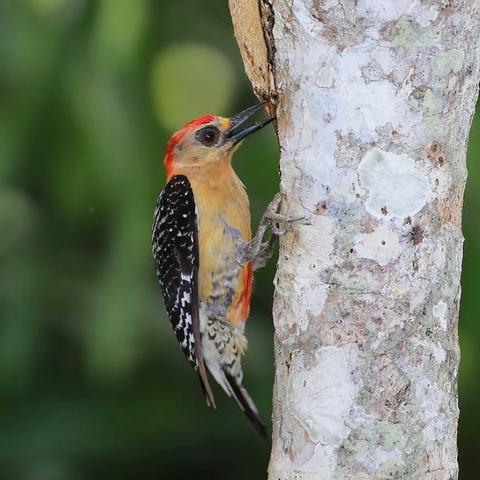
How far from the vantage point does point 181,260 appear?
436 cm

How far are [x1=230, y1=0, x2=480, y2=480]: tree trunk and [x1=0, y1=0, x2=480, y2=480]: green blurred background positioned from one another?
1.96 m

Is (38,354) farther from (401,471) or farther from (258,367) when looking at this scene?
(401,471)

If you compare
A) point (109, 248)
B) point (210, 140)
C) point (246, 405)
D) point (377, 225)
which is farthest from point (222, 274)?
point (377, 225)

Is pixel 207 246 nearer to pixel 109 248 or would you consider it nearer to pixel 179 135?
pixel 179 135

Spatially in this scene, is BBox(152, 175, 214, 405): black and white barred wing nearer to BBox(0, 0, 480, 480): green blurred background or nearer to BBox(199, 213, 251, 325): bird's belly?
BBox(199, 213, 251, 325): bird's belly

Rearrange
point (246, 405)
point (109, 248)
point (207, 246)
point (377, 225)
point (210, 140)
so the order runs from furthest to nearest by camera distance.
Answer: point (109, 248), point (246, 405), point (210, 140), point (207, 246), point (377, 225)

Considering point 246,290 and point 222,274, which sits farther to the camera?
point 246,290

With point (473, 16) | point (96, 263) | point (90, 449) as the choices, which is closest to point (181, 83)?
point (96, 263)

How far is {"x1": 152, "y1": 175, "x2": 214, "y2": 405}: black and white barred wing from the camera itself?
4332mm

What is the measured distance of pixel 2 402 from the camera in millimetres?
5891

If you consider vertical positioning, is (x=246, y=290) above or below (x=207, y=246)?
below

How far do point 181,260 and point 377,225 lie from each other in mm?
1513

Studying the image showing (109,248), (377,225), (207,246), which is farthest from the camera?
(109,248)

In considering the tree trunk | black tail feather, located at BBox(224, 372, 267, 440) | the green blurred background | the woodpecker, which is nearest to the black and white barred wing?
the woodpecker
